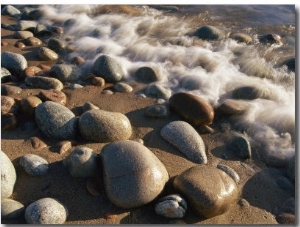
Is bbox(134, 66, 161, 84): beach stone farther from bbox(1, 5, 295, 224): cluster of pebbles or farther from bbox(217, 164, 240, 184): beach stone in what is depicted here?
bbox(217, 164, 240, 184): beach stone

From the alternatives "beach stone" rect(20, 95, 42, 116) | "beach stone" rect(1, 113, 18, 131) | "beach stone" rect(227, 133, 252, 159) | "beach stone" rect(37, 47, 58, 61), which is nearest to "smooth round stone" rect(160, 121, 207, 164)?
"beach stone" rect(227, 133, 252, 159)

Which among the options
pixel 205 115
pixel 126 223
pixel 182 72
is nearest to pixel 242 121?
pixel 205 115

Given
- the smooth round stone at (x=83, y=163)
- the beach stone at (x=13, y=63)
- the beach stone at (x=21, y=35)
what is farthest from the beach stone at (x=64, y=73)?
the smooth round stone at (x=83, y=163)

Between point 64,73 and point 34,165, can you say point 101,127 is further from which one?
point 64,73

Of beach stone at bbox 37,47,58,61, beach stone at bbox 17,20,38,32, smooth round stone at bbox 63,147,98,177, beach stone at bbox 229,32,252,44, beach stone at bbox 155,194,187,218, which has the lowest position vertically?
beach stone at bbox 155,194,187,218

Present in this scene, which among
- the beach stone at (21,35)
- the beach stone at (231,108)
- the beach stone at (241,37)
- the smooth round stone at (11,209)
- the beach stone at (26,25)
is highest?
the beach stone at (241,37)

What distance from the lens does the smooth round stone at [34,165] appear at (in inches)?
122

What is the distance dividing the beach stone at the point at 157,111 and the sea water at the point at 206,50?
0.62 meters

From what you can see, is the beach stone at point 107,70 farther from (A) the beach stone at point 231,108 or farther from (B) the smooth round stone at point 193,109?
(A) the beach stone at point 231,108

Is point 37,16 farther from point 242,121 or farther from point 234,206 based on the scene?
point 234,206

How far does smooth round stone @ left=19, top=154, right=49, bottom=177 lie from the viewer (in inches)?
122

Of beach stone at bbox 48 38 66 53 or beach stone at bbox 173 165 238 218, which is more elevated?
beach stone at bbox 48 38 66 53

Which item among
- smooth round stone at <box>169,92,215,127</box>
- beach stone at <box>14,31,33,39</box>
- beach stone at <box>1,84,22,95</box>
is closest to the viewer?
smooth round stone at <box>169,92,215,127</box>

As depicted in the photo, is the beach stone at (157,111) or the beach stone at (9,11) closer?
the beach stone at (157,111)
